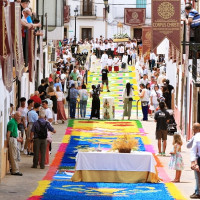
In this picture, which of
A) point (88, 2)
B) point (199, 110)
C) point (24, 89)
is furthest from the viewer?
point (88, 2)

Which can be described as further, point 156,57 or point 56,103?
point 156,57

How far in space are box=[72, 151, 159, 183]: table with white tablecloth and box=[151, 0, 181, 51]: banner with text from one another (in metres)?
10.2

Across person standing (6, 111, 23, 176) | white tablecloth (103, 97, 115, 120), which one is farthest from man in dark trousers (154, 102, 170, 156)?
white tablecloth (103, 97, 115, 120)

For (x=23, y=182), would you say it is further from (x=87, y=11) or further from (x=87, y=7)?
(x=87, y=7)

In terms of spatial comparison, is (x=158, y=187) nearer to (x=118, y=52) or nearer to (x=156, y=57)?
(x=156, y=57)

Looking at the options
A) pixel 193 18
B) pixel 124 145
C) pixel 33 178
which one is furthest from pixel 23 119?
pixel 193 18

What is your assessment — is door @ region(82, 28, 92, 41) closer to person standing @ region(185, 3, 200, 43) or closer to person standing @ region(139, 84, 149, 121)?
person standing @ region(139, 84, 149, 121)

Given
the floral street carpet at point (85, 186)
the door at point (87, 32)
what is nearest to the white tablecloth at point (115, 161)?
the floral street carpet at point (85, 186)

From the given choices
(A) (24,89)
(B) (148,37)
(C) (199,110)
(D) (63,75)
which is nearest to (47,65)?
(D) (63,75)

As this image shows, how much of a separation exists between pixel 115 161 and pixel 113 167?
15 centimetres

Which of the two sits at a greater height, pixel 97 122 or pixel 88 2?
pixel 88 2

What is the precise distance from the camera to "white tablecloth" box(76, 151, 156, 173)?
2106cm

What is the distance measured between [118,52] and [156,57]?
6.53 meters

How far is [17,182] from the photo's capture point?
2098 cm
